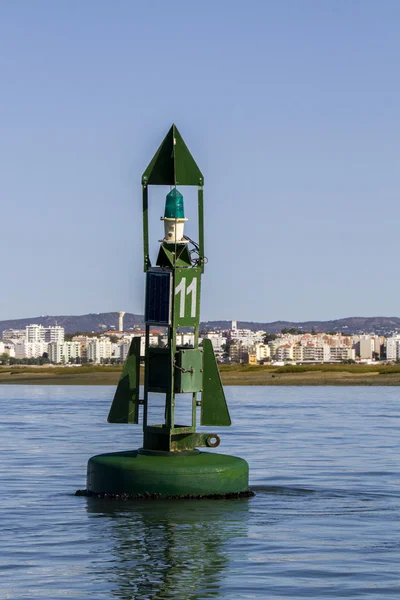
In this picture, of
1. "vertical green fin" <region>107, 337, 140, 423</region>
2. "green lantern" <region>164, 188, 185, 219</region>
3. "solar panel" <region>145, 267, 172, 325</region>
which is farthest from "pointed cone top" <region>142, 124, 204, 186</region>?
"vertical green fin" <region>107, 337, 140, 423</region>

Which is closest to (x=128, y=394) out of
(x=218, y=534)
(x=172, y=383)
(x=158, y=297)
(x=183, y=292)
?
(x=172, y=383)

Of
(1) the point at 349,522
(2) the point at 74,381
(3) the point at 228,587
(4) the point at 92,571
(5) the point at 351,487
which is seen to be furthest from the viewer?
(2) the point at 74,381

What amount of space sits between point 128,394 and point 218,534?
4363mm

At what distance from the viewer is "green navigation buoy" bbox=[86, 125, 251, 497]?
1964 centimetres

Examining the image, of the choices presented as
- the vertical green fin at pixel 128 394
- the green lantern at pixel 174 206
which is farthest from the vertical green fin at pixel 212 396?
the green lantern at pixel 174 206

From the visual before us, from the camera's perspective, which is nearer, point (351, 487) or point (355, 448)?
point (351, 487)

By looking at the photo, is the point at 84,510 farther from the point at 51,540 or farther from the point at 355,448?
the point at 355,448

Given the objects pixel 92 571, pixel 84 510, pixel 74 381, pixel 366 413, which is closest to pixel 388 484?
pixel 84 510

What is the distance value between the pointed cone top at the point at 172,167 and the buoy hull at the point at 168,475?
184 inches

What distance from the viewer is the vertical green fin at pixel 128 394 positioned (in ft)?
68.6

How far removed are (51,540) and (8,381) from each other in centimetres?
11346

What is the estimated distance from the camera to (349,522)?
18.7 metres

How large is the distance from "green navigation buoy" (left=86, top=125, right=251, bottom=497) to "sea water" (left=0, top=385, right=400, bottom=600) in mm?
368

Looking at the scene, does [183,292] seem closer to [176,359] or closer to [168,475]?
[176,359]
